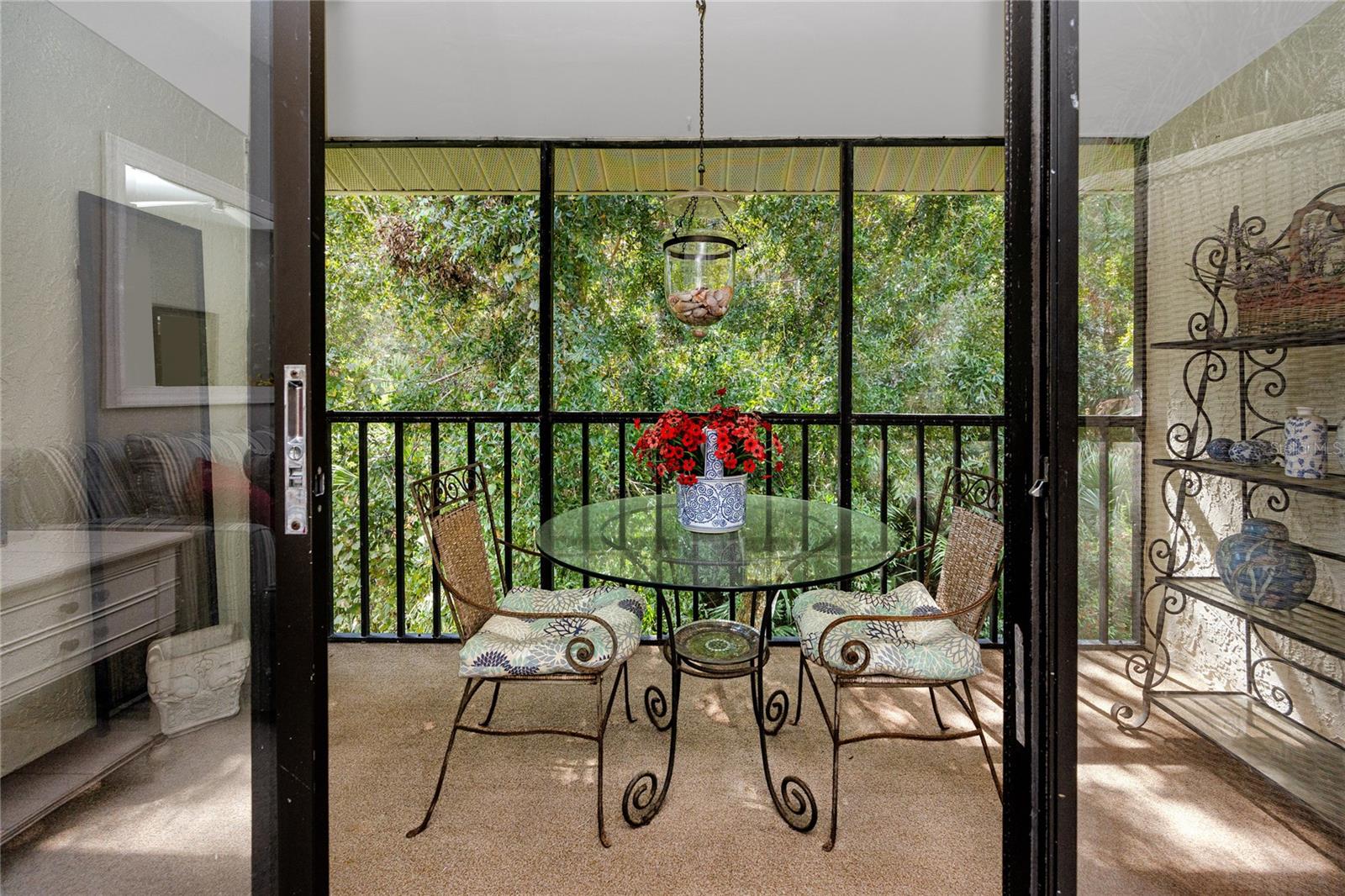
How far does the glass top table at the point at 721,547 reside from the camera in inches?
67.3

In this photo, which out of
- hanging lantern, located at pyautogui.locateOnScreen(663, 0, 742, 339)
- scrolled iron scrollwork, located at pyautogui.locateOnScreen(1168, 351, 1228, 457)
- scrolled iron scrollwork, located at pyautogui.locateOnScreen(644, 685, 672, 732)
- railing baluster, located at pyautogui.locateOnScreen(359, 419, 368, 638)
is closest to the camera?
scrolled iron scrollwork, located at pyautogui.locateOnScreen(1168, 351, 1228, 457)

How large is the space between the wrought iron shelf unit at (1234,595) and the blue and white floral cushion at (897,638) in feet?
2.77

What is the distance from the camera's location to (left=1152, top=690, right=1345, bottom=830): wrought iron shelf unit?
0.74 m

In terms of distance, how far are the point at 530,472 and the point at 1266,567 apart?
472 centimetres

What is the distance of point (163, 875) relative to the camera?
1024mm

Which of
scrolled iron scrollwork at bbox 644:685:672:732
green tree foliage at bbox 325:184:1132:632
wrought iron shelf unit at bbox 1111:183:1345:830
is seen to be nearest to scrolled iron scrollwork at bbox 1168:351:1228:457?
wrought iron shelf unit at bbox 1111:183:1345:830

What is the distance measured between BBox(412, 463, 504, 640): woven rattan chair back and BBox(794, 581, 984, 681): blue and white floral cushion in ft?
3.31

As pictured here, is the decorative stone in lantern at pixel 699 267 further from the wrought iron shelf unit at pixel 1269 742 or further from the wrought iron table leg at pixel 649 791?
the wrought iron shelf unit at pixel 1269 742

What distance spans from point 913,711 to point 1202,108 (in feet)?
7.38

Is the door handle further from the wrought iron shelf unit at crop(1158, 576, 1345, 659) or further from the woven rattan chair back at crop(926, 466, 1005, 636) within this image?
the woven rattan chair back at crop(926, 466, 1005, 636)

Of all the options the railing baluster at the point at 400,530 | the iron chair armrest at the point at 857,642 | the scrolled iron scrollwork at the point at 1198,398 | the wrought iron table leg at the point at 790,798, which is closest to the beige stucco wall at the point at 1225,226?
the scrolled iron scrollwork at the point at 1198,398

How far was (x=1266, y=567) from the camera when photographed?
813mm

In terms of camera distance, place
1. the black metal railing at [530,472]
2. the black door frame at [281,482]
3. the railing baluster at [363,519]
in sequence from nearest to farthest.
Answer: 1. the black door frame at [281,482]
2. the railing baluster at [363,519]
3. the black metal railing at [530,472]

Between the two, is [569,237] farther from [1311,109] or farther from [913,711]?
[1311,109]
